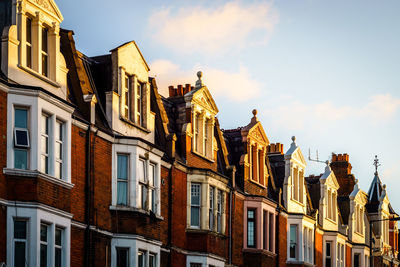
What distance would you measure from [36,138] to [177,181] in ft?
37.9

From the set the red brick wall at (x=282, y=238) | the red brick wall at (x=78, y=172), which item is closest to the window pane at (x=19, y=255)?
the red brick wall at (x=78, y=172)

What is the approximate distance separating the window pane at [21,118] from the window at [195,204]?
13.0 metres

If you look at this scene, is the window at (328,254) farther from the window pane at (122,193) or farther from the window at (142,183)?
the window pane at (122,193)

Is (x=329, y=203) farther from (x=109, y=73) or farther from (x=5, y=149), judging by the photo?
(x=5, y=149)

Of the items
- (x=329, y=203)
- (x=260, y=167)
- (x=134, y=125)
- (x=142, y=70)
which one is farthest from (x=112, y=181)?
(x=329, y=203)

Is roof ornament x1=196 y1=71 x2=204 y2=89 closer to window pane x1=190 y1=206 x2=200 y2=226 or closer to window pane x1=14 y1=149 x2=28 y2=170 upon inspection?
window pane x1=190 y1=206 x2=200 y2=226

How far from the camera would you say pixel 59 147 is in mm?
33312

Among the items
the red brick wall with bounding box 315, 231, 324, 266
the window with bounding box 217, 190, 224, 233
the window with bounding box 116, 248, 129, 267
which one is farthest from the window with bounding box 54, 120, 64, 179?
the red brick wall with bounding box 315, 231, 324, 266

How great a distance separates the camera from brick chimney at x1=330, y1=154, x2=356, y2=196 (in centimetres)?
7100

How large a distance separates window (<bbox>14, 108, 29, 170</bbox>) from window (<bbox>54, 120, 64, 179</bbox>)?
1.74 m

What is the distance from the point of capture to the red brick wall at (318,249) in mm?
59250

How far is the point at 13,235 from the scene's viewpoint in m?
30.4

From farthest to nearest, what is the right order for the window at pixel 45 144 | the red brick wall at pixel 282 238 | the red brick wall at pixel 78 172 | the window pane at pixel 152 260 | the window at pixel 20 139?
the red brick wall at pixel 282 238 → the window pane at pixel 152 260 → the red brick wall at pixel 78 172 → the window at pixel 45 144 → the window at pixel 20 139

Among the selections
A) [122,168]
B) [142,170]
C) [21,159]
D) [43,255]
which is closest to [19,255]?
[43,255]
